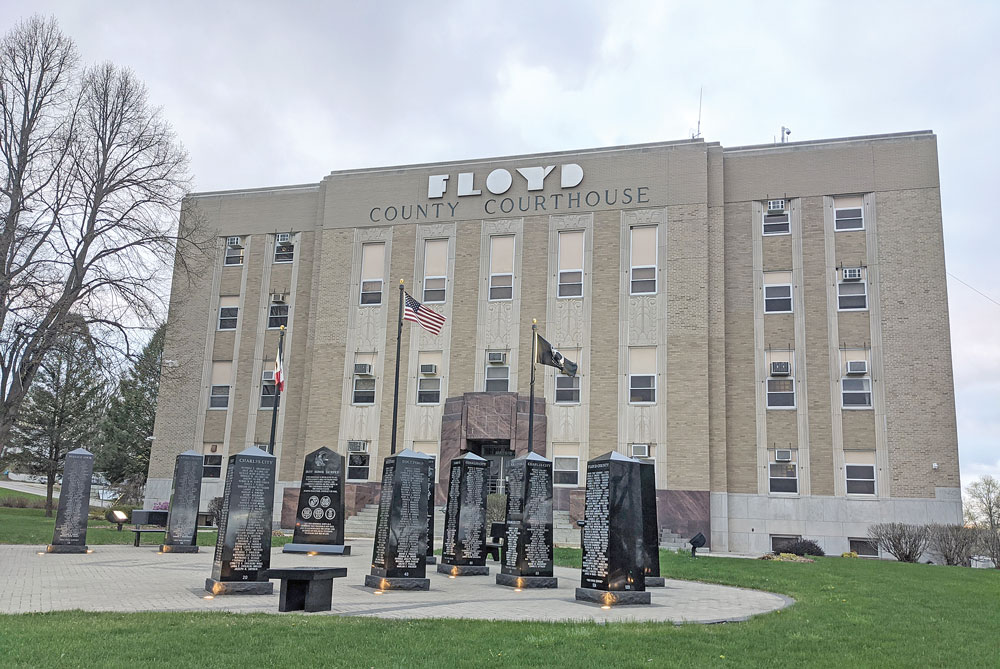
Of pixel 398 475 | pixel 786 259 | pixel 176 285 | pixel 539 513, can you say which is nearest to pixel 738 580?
pixel 539 513

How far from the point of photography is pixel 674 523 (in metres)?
29.8

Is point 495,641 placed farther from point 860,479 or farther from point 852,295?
point 852,295

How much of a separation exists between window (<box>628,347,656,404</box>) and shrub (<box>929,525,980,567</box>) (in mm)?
10508

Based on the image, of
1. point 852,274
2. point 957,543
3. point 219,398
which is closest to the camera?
point 957,543

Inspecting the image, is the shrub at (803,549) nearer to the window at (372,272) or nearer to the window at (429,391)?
the window at (429,391)

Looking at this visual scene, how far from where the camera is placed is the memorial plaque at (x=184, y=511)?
1969 cm

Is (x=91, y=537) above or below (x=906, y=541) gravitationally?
below

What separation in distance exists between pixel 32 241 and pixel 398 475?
56.7 feet

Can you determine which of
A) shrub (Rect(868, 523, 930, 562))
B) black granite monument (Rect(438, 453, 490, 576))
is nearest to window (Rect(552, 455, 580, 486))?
shrub (Rect(868, 523, 930, 562))

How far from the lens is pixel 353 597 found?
40.5ft

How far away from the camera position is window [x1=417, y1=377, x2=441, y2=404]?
110 ft

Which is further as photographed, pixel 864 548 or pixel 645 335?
pixel 645 335

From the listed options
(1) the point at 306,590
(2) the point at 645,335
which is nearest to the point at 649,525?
(1) the point at 306,590

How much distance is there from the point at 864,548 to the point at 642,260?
1312 cm
